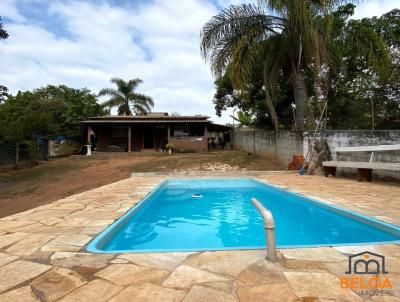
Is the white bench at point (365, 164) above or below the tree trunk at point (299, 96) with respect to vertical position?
below

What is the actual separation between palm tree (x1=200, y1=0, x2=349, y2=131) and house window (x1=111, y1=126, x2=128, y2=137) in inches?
529

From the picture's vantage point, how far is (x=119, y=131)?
23.2 metres

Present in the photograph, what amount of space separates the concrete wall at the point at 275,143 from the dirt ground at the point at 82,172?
59cm

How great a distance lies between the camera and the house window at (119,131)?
2309 cm

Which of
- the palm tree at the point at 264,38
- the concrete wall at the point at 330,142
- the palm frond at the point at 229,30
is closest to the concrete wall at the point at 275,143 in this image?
the concrete wall at the point at 330,142

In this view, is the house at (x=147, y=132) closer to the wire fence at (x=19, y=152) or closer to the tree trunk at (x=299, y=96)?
the wire fence at (x=19, y=152)

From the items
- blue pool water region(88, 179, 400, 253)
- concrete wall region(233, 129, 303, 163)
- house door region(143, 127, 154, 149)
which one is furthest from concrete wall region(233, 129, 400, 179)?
house door region(143, 127, 154, 149)

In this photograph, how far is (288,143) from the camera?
1327cm

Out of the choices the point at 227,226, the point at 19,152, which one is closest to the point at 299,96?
the point at 227,226

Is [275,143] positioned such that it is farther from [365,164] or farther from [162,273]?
[162,273]

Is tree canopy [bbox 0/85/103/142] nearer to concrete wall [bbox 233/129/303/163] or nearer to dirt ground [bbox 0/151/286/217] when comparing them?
dirt ground [bbox 0/151/286/217]

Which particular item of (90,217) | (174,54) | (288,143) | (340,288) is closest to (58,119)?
(174,54)

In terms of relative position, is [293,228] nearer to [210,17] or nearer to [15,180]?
[210,17]

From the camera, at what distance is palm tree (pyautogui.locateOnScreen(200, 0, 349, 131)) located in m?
10.4
